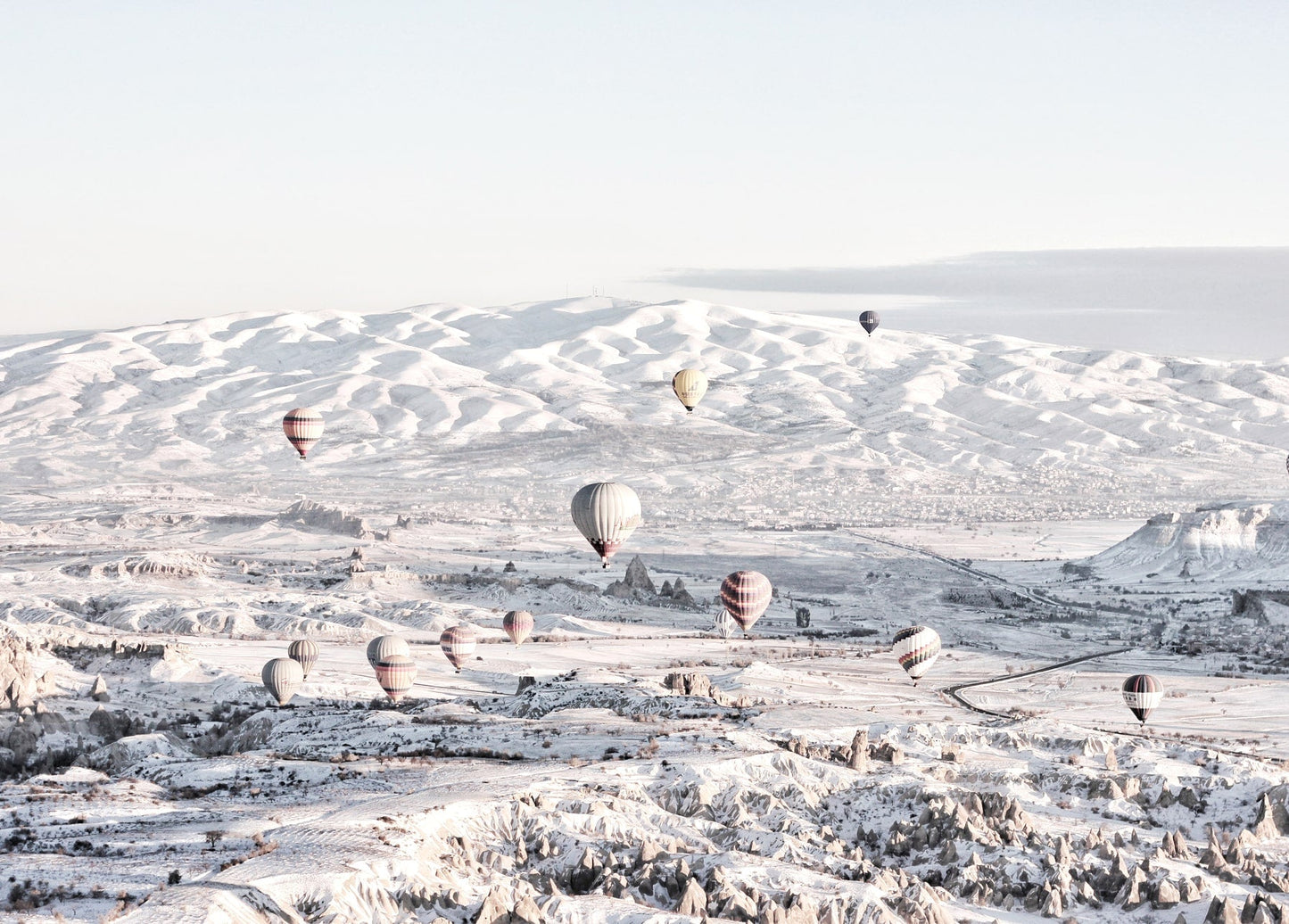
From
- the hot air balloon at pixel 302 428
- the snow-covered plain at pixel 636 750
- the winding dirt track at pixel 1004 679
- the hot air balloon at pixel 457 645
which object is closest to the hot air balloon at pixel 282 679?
the snow-covered plain at pixel 636 750

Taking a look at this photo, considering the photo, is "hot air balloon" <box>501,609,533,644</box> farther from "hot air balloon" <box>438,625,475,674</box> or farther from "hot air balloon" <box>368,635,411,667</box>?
"hot air balloon" <box>368,635,411,667</box>

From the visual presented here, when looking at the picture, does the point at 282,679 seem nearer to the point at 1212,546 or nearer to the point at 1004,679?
the point at 1004,679

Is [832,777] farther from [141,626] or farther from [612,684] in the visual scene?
[141,626]

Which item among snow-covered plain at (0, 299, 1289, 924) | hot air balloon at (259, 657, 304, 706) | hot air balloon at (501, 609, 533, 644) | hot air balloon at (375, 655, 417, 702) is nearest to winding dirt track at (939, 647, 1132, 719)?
snow-covered plain at (0, 299, 1289, 924)

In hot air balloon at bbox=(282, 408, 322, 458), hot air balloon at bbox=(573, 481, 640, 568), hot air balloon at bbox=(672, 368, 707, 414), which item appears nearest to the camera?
hot air balloon at bbox=(573, 481, 640, 568)

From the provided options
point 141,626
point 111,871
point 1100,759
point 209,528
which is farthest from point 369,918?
point 209,528
